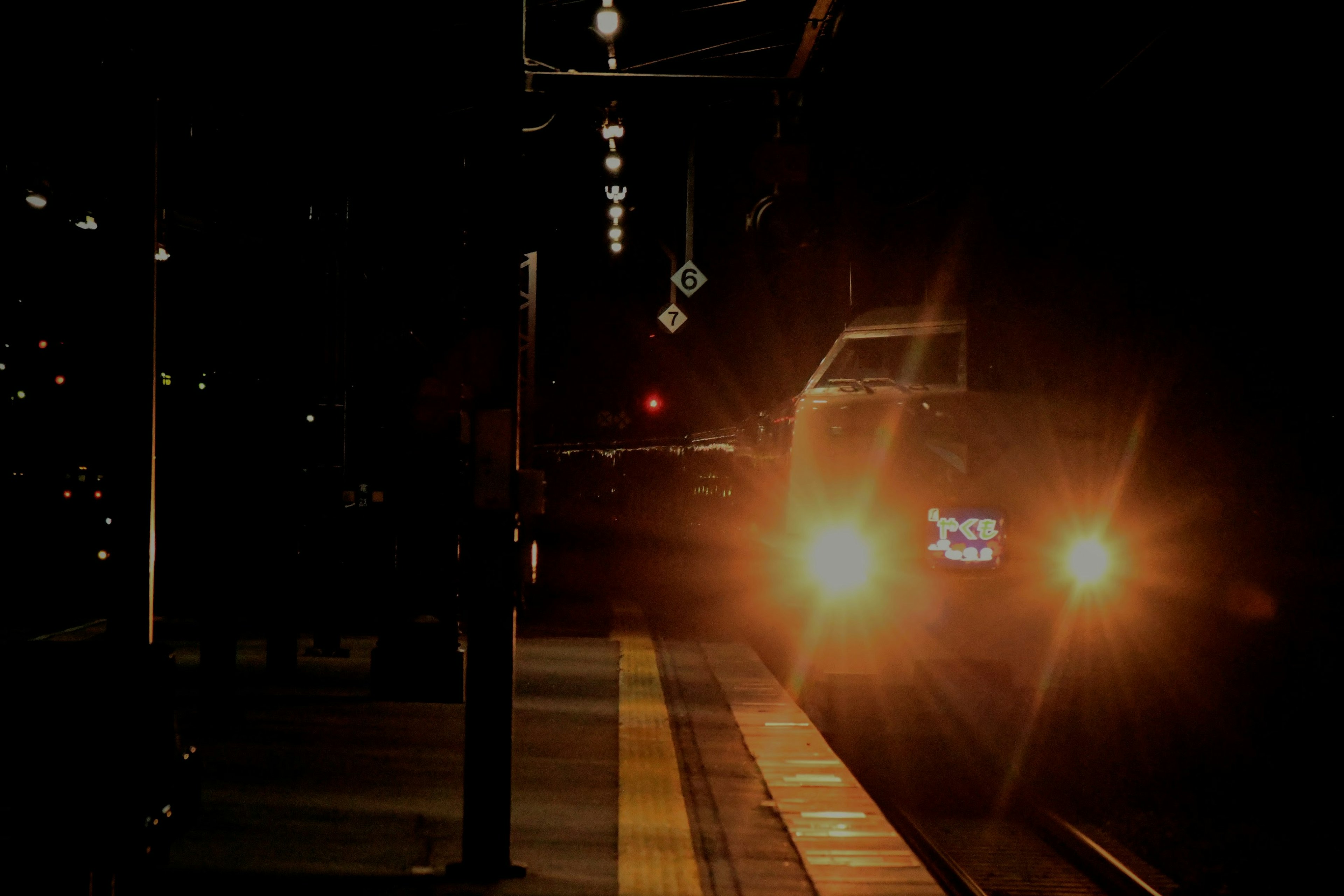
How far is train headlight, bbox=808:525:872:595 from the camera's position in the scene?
10078 mm

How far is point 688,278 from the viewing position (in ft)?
66.2

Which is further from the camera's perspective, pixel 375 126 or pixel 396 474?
pixel 375 126

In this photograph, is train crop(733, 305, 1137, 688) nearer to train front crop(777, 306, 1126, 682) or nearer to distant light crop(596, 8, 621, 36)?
train front crop(777, 306, 1126, 682)

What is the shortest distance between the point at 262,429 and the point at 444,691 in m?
2.24

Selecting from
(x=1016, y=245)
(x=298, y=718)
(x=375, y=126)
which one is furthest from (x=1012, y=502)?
(x=1016, y=245)

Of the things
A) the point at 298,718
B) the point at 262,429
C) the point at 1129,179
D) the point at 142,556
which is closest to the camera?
the point at 142,556

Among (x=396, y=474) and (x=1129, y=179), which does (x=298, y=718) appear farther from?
(x=1129, y=179)

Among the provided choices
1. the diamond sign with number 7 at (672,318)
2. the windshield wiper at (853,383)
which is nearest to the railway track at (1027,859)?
the windshield wiper at (853,383)

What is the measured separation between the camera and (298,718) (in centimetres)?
841

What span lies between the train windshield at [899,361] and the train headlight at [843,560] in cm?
144

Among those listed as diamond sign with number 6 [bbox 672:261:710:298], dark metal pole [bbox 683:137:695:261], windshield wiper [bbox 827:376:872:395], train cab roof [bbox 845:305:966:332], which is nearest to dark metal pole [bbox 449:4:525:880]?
windshield wiper [bbox 827:376:872:395]

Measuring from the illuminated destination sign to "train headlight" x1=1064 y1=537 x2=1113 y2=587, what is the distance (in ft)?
1.92

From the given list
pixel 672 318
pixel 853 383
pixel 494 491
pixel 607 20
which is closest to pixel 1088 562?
pixel 853 383

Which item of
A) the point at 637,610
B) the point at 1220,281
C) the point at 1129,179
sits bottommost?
the point at 637,610
